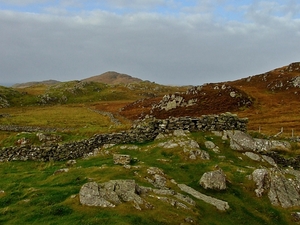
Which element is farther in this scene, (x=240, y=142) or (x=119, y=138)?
(x=119, y=138)

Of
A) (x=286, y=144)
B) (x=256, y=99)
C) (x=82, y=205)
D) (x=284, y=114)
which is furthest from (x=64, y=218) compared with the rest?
(x=256, y=99)

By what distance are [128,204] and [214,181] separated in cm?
748

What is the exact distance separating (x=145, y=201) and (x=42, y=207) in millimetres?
5373

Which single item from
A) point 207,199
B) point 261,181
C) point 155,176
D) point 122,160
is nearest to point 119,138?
point 122,160

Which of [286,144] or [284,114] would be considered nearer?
[286,144]

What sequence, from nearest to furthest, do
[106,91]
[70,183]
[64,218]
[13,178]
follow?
[64,218] < [70,183] < [13,178] < [106,91]

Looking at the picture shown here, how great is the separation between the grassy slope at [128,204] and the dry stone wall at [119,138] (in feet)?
5.03

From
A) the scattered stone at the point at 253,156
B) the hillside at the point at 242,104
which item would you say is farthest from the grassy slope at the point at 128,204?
the hillside at the point at 242,104

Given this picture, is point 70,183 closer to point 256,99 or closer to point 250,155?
point 250,155

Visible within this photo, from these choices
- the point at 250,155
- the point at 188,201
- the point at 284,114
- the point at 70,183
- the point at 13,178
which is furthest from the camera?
the point at 284,114

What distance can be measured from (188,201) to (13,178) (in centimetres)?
1398

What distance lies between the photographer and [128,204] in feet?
48.2

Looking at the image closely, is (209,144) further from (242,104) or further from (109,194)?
(242,104)

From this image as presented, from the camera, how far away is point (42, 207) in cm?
1475
